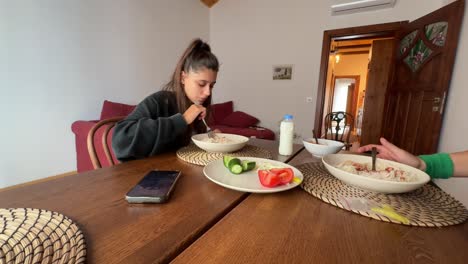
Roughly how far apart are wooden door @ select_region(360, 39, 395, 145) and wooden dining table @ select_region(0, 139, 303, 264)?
13.9 ft

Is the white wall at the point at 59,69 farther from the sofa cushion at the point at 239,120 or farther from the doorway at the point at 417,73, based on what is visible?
the doorway at the point at 417,73

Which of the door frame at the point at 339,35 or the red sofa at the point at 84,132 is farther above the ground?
the door frame at the point at 339,35

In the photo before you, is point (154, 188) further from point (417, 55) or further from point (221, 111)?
point (221, 111)

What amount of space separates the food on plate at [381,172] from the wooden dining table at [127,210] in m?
0.33

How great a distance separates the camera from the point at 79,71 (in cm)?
229

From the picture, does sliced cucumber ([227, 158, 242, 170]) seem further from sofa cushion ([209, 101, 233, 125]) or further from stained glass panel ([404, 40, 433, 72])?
sofa cushion ([209, 101, 233, 125])

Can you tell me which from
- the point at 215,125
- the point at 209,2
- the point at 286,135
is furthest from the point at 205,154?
the point at 209,2

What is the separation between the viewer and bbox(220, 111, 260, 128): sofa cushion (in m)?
3.53

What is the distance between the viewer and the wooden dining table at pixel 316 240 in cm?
31

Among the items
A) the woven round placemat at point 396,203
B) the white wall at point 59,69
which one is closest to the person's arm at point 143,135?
the woven round placemat at point 396,203

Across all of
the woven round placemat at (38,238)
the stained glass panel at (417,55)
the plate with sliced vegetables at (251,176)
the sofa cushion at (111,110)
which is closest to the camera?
the woven round placemat at (38,238)

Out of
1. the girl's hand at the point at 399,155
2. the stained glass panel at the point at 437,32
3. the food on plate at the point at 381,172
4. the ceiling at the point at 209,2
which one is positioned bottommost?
the food on plate at the point at 381,172

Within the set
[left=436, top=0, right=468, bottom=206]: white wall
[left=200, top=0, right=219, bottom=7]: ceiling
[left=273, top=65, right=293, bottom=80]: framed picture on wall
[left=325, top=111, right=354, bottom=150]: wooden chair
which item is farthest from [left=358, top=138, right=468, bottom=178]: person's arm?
[left=200, top=0, right=219, bottom=7]: ceiling

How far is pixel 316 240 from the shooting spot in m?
0.35
